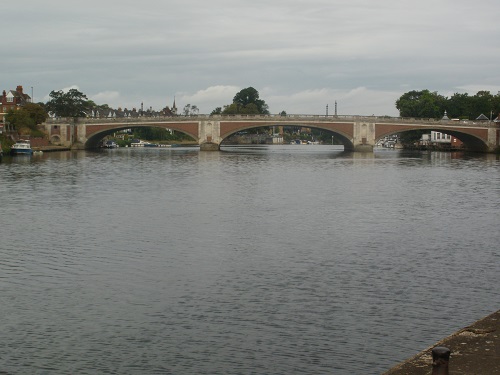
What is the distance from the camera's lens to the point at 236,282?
20.5m

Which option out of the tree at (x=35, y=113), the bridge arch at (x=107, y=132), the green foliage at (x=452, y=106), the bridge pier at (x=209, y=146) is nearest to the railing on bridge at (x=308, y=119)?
the bridge arch at (x=107, y=132)

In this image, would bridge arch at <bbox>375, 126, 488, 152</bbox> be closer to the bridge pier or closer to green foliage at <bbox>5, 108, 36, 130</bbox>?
the bridge pier

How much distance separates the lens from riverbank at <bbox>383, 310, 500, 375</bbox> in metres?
10.9

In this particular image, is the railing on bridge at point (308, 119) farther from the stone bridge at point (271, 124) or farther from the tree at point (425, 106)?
the tree at point (425, 106)

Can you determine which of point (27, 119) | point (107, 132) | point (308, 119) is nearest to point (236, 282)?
point (27, 119)

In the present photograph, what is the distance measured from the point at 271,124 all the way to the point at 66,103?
159 ft

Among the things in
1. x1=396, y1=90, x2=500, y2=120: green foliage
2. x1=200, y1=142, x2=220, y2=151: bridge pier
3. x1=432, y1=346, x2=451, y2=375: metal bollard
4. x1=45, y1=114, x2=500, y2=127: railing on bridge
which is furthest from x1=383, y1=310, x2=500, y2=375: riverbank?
x1=396, y1=90, x2=500, y2=120: green foliage

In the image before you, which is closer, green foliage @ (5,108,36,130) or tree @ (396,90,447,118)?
green foliage @ (5,108,36,130)

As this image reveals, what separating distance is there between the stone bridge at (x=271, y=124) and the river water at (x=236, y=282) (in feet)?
255

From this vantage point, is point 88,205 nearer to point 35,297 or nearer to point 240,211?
point 240,211

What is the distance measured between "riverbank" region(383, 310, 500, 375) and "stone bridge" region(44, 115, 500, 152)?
10289 cm

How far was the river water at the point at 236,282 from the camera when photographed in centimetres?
1491

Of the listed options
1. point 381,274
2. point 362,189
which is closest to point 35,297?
point 381,274

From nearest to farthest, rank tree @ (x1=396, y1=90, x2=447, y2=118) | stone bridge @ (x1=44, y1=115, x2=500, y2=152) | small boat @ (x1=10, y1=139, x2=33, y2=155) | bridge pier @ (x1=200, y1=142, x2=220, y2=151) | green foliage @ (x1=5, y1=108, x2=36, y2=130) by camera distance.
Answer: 1. small boat @ (x1=10, y1=139, x2=33, y2=155)
2. green foliage @ (x1=5, y1=108, x2=36, y2=130)
3. stone bridge @ (x1=44, y1=115, x2=500, y2=152)
4. bridge pier @ (x1=200, y1=142, x2=220, y2=151)
5. tree @ (x1=396, y1=90, x2=447, y2=118)
